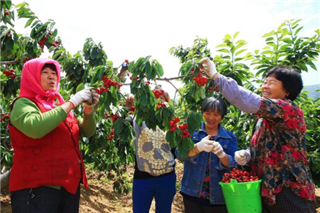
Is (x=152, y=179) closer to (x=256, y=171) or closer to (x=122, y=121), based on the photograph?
(x=122, y=121)

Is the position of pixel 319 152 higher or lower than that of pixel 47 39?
lower

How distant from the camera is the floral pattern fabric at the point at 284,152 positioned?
1587mm

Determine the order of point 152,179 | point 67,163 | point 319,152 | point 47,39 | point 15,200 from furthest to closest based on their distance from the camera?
point 319,152, point 47,39, point 152,179, point 67,163, point 15,200

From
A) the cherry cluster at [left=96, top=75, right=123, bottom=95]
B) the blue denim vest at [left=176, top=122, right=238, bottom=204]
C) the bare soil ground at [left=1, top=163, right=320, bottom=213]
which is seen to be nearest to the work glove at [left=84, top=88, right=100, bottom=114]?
the cherry cluster at [left=96, top=75, right=123, bottom=95]

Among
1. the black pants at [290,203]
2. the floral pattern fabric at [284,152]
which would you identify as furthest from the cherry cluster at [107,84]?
the black pants at [290,203]

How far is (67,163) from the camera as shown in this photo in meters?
1.72

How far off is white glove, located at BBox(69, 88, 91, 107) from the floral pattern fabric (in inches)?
44.3

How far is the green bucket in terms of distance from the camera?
1.59 metres

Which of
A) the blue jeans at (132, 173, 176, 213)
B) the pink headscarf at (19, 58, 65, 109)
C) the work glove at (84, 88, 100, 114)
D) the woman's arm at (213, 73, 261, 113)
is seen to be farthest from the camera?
the blue jeans at (132, 173, 176, 213)

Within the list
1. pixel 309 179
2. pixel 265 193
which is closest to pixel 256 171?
pixel 265 193

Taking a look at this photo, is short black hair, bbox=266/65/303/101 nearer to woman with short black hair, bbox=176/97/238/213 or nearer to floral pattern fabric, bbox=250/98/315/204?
floral pattern fabric, bbox=250/98/315/204

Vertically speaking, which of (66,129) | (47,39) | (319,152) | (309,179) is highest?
(47,39)

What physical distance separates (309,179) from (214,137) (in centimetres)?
72

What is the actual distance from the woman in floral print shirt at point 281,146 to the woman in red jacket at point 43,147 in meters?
1.02
